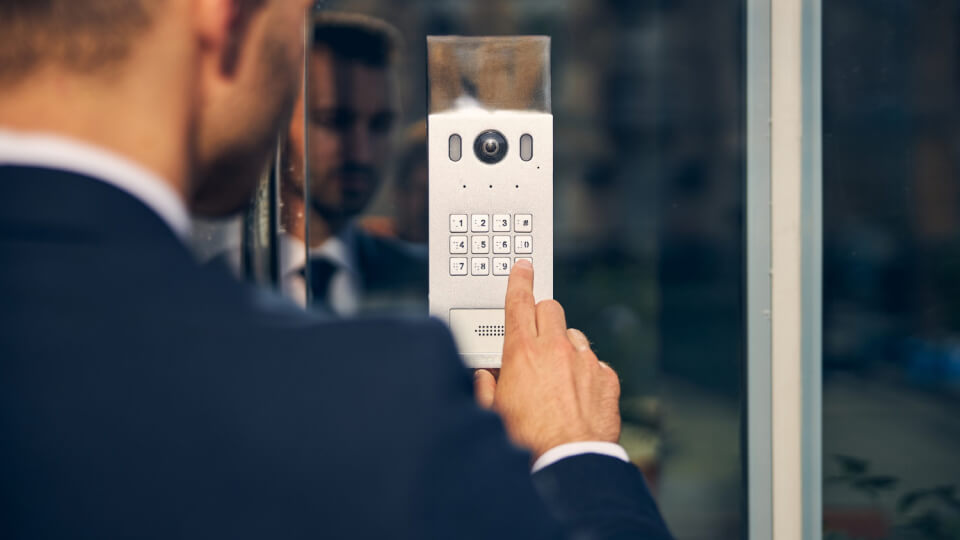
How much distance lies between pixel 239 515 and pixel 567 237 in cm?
133

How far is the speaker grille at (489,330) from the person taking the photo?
Result: 3.24ft

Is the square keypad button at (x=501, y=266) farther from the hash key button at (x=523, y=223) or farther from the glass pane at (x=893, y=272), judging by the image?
the glass pane at (x=893, y=272)

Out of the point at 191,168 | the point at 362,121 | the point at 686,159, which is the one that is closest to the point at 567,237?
the point at 686,159

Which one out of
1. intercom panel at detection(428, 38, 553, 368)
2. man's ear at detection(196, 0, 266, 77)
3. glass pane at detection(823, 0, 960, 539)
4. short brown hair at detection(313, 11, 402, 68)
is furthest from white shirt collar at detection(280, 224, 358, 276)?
man's ear at detection(196, 0, 266, 77)

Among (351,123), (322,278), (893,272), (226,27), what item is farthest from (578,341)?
(893,272)

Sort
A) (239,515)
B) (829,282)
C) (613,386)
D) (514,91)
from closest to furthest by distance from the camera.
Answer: (239,515) → (613,386) → (514,91) → (829,282)

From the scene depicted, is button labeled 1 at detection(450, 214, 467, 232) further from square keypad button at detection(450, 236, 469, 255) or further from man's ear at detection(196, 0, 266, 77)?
man's ear at detection(196, 0, 266, 77)

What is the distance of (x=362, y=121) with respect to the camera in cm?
164

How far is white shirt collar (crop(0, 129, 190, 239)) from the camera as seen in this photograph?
15.7 inches

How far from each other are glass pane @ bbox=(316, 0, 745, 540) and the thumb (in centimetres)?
67

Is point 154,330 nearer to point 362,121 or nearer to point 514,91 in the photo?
point 514,91

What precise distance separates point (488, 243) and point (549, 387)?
0.29 m

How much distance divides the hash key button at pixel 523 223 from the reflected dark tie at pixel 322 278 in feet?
2.19

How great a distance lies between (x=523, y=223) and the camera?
99 centimetres
